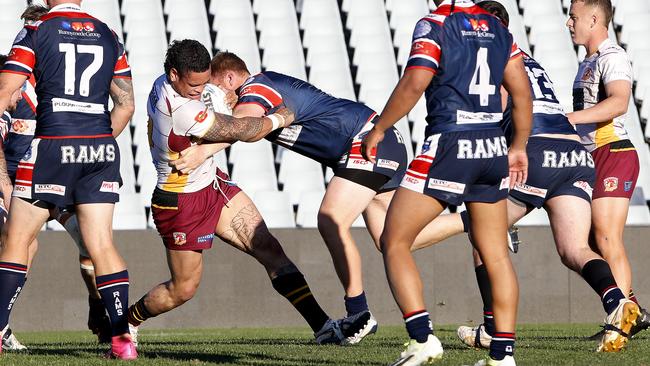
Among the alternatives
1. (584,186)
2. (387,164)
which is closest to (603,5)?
(584,186)

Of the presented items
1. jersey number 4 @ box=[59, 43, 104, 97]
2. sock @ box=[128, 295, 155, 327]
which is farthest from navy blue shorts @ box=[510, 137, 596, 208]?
jersey number 4 @ box=[59, 43, 104, 97]

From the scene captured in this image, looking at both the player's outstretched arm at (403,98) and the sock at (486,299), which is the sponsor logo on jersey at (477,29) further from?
the sock at (486,299)

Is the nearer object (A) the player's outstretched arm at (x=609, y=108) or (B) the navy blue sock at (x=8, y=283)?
(B) the navy blue sock at (x=8, y=283)

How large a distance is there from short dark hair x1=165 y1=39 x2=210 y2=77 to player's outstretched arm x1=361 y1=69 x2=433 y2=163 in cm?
153

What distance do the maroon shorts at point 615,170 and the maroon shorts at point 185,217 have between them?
258cm

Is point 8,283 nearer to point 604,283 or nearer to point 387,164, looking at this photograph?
point 387,164

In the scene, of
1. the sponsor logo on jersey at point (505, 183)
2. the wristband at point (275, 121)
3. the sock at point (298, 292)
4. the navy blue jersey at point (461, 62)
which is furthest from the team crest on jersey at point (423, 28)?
the sock at point (298, 292)

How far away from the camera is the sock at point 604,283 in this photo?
682cm

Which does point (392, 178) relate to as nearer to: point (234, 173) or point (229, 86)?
point (229, 86)

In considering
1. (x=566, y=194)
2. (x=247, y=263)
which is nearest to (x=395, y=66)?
(x=247, y=263)

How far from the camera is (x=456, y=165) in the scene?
17.8 feet

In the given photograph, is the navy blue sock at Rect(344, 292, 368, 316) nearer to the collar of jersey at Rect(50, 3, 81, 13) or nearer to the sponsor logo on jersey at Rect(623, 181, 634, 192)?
the sponsor logo on jersey at Rect(623, 181, 634, 192)

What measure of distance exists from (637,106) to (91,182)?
35.4 ft

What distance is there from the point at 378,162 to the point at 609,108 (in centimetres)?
151
